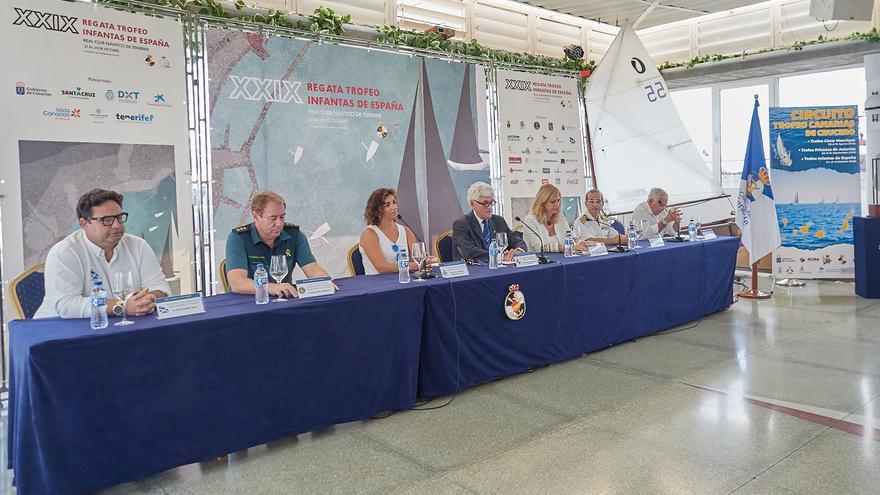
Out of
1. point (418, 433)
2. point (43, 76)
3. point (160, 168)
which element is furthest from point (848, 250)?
point (43, 76)

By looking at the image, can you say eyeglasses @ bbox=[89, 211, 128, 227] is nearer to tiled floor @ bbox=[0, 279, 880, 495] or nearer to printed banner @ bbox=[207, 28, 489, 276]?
tiled floor @ bbox=[0, 279, 880, 495]

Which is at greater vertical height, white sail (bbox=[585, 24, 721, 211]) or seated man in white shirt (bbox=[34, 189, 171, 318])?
white sail (bbox=[585, 24, 721, 211])

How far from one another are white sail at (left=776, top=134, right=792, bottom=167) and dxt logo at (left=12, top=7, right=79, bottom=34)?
6685mm

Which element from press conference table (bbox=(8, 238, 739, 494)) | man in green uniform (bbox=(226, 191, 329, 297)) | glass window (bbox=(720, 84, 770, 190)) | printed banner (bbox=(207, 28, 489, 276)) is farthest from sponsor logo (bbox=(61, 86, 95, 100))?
glass window (bbox=(720, 84, 770, 190))

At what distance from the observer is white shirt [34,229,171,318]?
2.32 metres

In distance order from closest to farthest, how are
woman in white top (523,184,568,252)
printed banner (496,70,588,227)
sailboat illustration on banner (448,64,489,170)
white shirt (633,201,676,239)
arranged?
1. woman in white top (523,184,568,252)
2. white shirt (633,201,676,239)
3. sailboat illustration on banner (448,64,489,170)
4. printed banner (496,70,588,227)

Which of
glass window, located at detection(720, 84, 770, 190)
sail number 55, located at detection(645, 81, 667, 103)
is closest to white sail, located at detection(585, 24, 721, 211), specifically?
sail number 55, located at detection(645, 81, 667, 103)

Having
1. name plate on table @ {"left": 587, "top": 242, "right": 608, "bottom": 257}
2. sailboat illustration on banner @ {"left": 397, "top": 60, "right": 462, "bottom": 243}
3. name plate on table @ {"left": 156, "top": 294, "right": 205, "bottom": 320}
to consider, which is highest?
sailboat illustration on banner @ {"left": 397, "top": 60, "right": 462, "bottom": 243}

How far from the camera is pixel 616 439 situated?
2543 millimetres

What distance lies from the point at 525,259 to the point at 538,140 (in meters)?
3.50

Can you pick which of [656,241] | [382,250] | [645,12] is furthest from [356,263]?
[645,12]

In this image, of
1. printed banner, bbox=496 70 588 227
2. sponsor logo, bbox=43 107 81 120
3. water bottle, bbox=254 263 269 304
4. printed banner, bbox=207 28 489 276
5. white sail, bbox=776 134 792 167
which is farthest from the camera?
white sail, bbox=776 134 792 167

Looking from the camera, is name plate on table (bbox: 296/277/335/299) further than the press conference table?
Yes

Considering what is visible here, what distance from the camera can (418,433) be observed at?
2662mm
